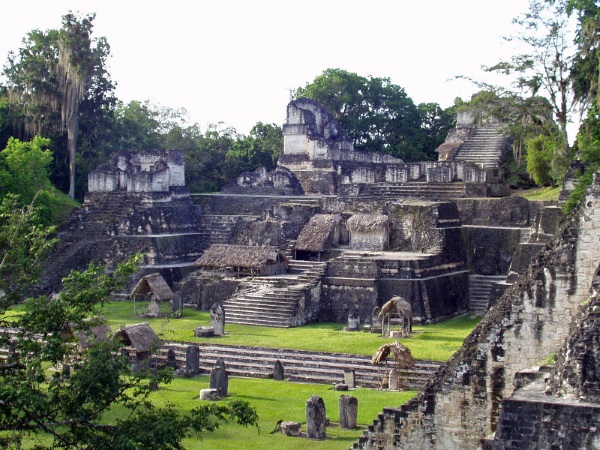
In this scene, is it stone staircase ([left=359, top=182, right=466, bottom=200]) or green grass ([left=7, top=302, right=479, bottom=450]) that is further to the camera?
stone staircase ([left=359, top=182, right=466, bottom=200])

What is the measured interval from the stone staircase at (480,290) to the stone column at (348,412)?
10.6 metres

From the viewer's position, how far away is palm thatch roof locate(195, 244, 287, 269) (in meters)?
25.3

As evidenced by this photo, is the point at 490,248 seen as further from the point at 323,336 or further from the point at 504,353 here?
the point at 504,353

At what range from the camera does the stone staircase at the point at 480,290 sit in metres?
24.4

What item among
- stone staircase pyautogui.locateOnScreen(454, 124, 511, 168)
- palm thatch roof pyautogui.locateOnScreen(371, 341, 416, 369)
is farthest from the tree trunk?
palm thatch roof pyautogui.locateOnScreen(371, 341, 416, 369)

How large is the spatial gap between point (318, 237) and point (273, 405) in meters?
10.8

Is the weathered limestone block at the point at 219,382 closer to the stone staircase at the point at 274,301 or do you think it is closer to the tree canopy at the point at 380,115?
the stone staircase at the point at 274,301

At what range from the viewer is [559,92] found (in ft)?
88.5

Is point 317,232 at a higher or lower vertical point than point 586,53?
lower

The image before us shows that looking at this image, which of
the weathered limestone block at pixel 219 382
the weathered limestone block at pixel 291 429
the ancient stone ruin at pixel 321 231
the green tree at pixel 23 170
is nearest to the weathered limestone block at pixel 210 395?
the weathered limestone block at pixel 219 382

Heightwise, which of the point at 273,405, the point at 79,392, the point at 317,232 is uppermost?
the point at 317,232

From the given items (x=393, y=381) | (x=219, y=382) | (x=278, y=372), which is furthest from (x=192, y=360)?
(x=393, y=381)

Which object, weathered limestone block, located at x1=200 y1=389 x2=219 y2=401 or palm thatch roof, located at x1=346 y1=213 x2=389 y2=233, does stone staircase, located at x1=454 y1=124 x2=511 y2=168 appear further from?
weathered limestone block, located at x1=200 y1=389 x2=219 y2=401

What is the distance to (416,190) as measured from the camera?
28391 mm
